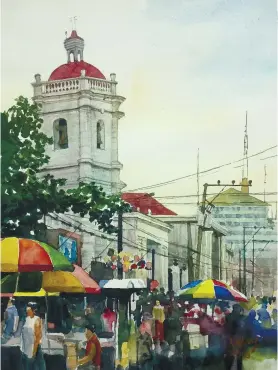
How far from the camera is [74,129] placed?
17.7 feet

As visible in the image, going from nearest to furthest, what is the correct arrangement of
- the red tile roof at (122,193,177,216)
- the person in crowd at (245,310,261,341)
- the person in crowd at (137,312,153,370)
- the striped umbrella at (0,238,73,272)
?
the striped umbrella at (0,238,73,272) < the person in crowd at (137,312,153,370) < the person in crowd at (245,310,261,341) < the red tile roof at (122,193,177,216)

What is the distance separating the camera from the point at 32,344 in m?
5.04

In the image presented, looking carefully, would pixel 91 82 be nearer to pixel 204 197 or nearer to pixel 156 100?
pixel 156 100

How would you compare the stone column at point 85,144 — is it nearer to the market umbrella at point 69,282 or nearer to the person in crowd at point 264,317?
the market umbrella at point 69,282

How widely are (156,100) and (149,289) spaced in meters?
1.20

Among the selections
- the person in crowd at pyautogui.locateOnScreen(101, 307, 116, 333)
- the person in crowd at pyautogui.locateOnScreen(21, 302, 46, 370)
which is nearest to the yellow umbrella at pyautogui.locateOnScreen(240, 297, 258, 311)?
the person in crowd at pyautogui.locateOnScreen(101, 307, 116, 333)

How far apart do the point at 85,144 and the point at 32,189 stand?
0.46 meters

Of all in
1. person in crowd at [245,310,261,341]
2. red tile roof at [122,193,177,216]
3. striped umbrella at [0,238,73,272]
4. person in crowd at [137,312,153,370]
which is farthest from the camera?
red tile roof at [122,193,177,216]

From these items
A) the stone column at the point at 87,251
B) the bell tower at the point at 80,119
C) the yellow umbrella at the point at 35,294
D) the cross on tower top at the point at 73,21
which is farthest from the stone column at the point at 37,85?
the yellow umbrella at the point at 35,294

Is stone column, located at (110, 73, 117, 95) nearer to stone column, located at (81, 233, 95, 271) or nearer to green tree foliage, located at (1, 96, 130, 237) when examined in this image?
green tree foliage, located at (1, 96, 130, 237)

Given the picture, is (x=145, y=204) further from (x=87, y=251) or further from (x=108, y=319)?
(x=108, y=319)

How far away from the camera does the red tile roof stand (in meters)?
5.28

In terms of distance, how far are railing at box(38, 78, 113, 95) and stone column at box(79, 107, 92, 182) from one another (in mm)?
143

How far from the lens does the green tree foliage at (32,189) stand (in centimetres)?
529
